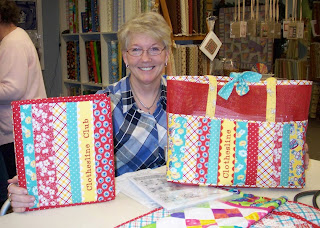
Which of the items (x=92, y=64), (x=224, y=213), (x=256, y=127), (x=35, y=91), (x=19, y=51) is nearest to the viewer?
(x=224, y=213)

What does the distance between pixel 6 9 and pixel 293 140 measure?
2.16 m

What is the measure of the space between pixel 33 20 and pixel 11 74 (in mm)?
2366

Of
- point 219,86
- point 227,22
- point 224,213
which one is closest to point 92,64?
point 219,86

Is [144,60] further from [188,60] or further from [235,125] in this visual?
[188,60]

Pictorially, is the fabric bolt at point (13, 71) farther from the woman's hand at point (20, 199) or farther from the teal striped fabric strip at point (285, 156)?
the teal striped fabric strip at point (285, 156)

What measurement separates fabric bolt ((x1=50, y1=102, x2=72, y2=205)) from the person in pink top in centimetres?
146

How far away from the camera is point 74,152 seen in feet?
4.15

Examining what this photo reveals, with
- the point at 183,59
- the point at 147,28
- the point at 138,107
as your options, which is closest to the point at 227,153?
the point at 138,107

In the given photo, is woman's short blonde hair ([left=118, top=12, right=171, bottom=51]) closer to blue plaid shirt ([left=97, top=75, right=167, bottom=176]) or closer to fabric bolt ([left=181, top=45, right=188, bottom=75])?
blue plaid shirt ([left=97, top=75, right=167, bottom=176])

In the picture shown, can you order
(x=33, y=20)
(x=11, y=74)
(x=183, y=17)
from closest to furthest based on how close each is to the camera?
(x=11, y=74), (x=183, y=17), (x=33, y=20)

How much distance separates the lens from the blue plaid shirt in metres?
1.86

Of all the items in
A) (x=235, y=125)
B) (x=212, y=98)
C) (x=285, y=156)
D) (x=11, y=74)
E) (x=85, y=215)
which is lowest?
(x=85, y=215)

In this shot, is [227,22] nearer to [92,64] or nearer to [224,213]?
[92,64]

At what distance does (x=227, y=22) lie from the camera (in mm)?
7105
